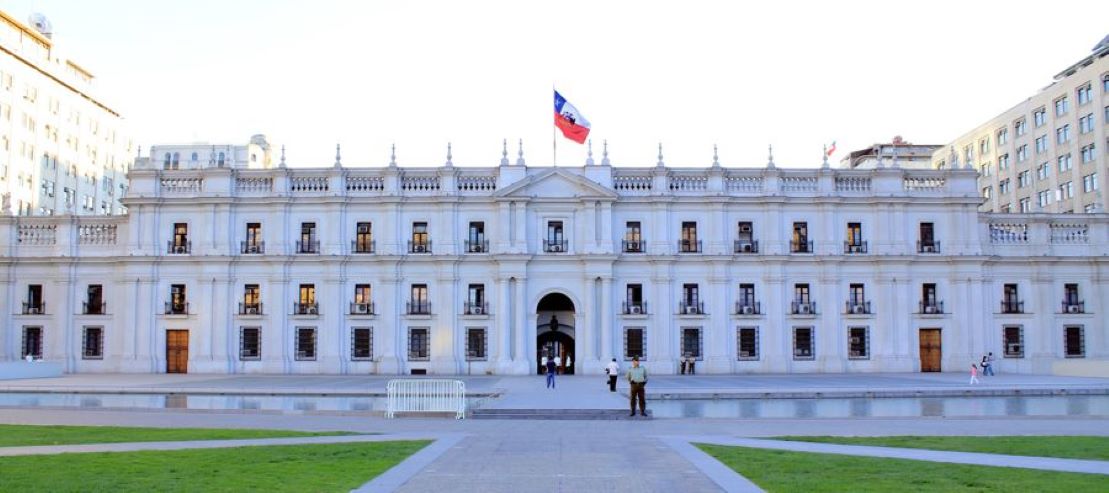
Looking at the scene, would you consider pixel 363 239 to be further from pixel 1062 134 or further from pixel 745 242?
pixel 1062 134

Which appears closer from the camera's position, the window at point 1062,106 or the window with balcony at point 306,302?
the window with balcony at point 306,302

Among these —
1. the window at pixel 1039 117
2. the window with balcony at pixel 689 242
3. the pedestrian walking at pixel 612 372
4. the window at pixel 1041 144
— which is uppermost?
the window at pixel 1039 117

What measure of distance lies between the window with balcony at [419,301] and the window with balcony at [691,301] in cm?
1390

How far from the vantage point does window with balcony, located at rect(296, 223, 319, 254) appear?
57719 mm

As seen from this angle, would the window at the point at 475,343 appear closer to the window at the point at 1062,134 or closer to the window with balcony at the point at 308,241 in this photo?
the window with balcony at the point at 308,241

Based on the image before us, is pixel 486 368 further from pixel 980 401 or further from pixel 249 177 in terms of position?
pixel 980 401

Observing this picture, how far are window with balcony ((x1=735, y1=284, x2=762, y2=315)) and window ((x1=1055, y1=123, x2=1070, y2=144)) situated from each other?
35.7 meters

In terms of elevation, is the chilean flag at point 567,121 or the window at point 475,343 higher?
the chilean flag at point 567,121

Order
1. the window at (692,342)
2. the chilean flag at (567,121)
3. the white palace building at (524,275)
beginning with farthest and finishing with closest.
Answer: the window at (692,342) < the white palace building at (524,275) < the chilean flag at (567,121)

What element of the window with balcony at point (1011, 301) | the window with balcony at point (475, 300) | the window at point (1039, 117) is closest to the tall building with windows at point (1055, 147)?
the window at point (1039, 117)

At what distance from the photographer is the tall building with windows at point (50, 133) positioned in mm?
77312

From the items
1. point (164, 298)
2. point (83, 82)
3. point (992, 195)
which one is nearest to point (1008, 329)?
point (992, 195)

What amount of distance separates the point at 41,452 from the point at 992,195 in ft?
289

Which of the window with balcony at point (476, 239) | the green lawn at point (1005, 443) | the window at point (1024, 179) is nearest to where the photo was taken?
the green lawn at point (1005, 443)
